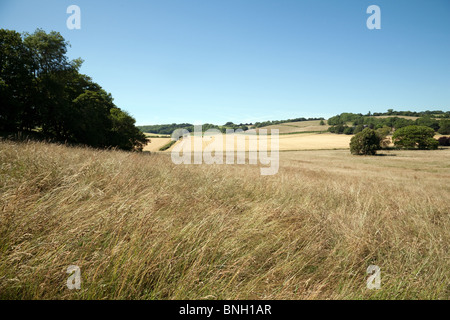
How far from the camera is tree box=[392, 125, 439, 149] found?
5341cm

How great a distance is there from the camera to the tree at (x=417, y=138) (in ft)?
175

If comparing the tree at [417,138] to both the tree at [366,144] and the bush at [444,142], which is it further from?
the tree at [366,144]

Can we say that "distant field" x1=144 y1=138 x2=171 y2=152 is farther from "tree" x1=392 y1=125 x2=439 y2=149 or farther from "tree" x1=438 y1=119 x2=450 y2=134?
"tree" x1=438 y1=119 x2=450 y2=134

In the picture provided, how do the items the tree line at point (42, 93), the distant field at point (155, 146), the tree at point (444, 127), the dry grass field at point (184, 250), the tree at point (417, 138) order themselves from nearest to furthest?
the dry grass field at point (184, 250) < the tree line at point (42, 93) < the tree at point (417, 138) < the distant field at point (155, 146) < the tree at point (444, 127)

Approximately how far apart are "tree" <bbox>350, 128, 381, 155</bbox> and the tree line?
53374 millimetres

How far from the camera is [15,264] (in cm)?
168

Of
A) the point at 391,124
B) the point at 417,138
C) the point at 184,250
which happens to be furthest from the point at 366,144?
the point at 391,124

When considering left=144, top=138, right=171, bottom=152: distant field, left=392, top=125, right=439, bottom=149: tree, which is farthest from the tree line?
left=392, top=125, right=439, bottom=149: tree

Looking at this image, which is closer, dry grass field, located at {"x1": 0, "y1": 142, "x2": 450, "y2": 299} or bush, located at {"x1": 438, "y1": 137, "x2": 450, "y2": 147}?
dry grass field, located at {"x1": 0, "y1": 142, "x2": 450, "y2": 299}

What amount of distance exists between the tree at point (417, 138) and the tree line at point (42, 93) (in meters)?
75.6

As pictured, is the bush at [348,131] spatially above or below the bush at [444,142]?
above

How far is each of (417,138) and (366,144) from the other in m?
23.1

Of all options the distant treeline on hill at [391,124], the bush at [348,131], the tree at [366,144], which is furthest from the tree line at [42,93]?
the bush at [348,131]

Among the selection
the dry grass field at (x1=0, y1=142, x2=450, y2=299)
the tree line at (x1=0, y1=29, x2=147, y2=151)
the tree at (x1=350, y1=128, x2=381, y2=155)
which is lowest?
the dry grass field at (x1=0, y1=142, x2=450, y2=299)
